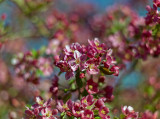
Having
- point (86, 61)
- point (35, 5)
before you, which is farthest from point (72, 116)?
point (35, 5)

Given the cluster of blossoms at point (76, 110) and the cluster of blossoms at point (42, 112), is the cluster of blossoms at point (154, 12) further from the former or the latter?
the cluster of blossoms at point (42, 112)

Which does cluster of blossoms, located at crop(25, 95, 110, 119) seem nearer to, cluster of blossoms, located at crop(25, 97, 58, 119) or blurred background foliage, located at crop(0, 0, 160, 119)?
cluster of blossoms, located at crop(25, 97, 58, 119)

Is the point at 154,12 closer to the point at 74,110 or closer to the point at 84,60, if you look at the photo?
the point at 84,60

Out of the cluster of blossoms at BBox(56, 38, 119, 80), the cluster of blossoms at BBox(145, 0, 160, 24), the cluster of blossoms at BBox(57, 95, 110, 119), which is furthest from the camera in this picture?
the cluster of blossoms at BBox(145, 0, 160, 24)

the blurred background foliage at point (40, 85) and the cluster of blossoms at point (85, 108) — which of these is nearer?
the cluster of blossoms at point (85, 108)

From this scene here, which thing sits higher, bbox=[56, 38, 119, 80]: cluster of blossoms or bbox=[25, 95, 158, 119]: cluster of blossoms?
bbox=[56, 38, 119, 80]: cluster of blossoms

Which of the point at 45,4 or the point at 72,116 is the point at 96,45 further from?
the point at 45,4

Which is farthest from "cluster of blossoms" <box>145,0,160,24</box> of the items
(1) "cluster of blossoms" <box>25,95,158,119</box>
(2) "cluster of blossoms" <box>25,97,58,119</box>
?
(2) "cluster of blossoms" <box>25,97,58,119</box>

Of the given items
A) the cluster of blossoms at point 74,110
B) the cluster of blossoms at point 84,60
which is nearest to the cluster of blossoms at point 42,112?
the cluster of blossoms at point 74,110

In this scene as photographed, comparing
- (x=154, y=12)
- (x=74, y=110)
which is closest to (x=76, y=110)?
(x=74, y=110)
